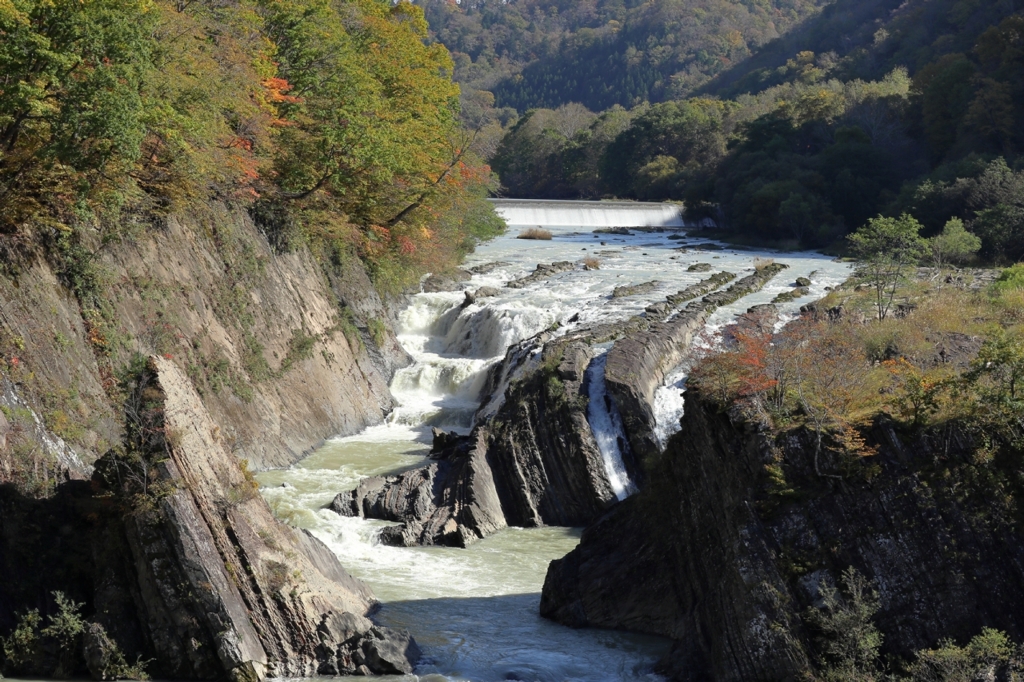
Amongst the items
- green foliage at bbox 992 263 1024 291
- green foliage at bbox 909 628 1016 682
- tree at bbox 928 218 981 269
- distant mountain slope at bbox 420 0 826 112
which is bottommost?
green foliage at bbox 909 628 1016 682

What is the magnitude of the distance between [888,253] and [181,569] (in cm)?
2090

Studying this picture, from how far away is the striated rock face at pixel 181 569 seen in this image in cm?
1195

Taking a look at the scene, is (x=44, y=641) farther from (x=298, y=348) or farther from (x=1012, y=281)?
(x=1012, y=281)

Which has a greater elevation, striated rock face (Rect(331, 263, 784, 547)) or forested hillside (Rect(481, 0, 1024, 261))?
forested hillside (Rect(481, 0, 1024, 261))

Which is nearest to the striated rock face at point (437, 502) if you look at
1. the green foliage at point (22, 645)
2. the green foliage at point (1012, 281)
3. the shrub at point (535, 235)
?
the green foliage at point (22, 645)

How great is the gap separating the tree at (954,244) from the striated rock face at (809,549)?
26.6 m

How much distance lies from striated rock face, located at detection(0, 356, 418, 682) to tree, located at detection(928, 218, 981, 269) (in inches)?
1160

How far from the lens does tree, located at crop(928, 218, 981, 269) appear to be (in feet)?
122

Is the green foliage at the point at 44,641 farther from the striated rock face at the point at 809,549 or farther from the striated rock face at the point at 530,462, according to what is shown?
the striated rock face at the point at 809,549

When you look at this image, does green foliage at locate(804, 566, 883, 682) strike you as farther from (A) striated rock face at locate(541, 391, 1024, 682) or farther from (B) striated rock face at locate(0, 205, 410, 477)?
(B) striated rock face at locate(0, 205, 410, 477)

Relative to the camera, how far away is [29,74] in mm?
15766

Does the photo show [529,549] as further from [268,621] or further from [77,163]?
[77,163]

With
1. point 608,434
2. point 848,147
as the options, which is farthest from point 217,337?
point 848,147

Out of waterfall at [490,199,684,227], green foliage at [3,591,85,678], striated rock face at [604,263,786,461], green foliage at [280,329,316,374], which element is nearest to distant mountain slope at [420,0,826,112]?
waterfall at [490,199,684,227]
